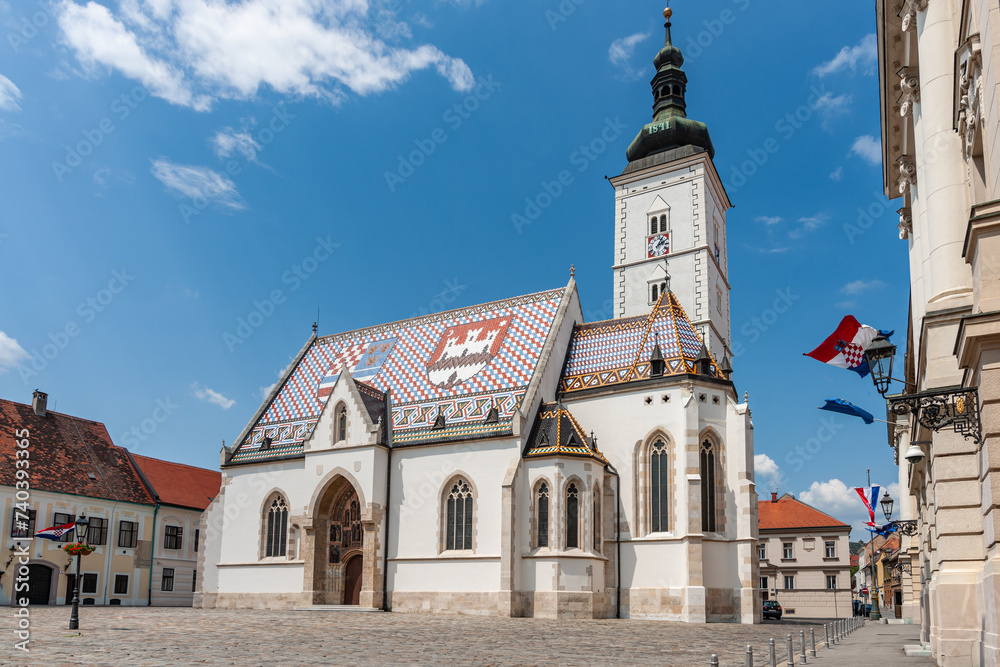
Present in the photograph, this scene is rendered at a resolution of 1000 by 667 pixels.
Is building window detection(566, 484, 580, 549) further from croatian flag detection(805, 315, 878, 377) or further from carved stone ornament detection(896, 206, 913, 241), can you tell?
croatian flag detection(805, 315, 878, 377)

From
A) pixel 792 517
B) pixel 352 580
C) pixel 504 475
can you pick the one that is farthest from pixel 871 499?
pixel 792 517

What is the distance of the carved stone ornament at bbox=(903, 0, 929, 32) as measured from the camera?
13523 millimetres

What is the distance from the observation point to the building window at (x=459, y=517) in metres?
33.6

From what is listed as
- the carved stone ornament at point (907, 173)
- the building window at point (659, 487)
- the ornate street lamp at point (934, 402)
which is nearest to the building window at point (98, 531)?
the building window at point (659, 487)

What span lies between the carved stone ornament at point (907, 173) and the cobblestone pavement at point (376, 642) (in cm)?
1087

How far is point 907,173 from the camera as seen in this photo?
59.0 ft

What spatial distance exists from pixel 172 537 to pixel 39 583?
8474 millimetres

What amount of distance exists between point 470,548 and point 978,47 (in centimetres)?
2732

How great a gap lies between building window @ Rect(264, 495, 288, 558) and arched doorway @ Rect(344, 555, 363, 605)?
3520 mm

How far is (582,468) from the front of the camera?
31.4m

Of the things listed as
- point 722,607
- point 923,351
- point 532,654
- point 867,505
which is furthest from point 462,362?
point 923,351

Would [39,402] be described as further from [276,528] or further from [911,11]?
[911,11]

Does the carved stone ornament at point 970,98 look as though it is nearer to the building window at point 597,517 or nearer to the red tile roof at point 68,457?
the building window at point 597,517

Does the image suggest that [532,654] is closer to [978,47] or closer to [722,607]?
[978,47]
